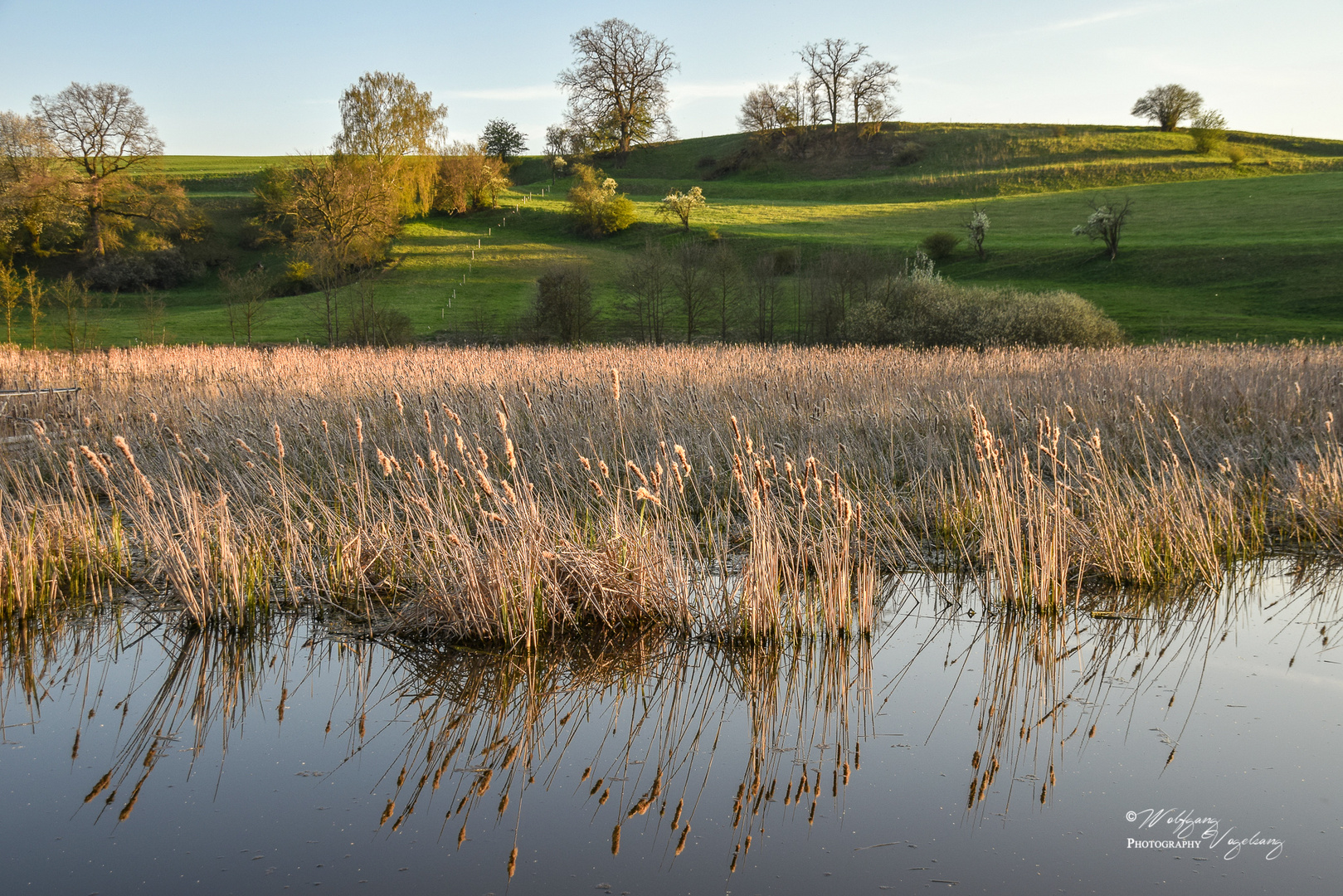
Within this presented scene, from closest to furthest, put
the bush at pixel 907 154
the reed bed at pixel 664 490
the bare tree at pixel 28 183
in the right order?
the reed bed at pixel 664 490 → the bare tree at pixel 28 183 → the bush at pixel 907 154

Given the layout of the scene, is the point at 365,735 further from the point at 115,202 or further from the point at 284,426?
the point at 115,202

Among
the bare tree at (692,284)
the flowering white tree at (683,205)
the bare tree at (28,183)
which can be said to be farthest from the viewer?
the flowering white tree at (683,205)

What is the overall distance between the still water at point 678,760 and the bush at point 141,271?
47.2 m

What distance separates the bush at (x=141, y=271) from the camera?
→ 145ft

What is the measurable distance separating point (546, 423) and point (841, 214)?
145ft

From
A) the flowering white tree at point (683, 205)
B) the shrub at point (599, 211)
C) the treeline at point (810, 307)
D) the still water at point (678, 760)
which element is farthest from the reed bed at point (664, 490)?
the shrub at point (599, 211)

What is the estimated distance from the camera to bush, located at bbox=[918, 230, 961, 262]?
3909 cm

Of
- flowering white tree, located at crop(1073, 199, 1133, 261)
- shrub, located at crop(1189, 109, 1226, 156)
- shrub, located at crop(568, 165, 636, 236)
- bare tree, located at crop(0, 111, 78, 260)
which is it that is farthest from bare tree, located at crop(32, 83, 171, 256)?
shrub, located at crop(1189, 109, 1226, 156)

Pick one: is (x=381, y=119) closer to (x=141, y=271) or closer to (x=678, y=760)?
(x=141, y=271)

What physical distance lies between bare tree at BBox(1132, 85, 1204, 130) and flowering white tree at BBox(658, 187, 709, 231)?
44.2m

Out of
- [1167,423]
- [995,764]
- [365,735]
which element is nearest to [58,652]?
[365,735]

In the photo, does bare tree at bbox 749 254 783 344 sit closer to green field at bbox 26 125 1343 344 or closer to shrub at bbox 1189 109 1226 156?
green field at bbox 26 125 1343 344

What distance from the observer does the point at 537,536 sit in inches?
193

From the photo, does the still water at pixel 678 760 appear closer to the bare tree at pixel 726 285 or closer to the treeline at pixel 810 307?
the treeline at pixel 810 307
